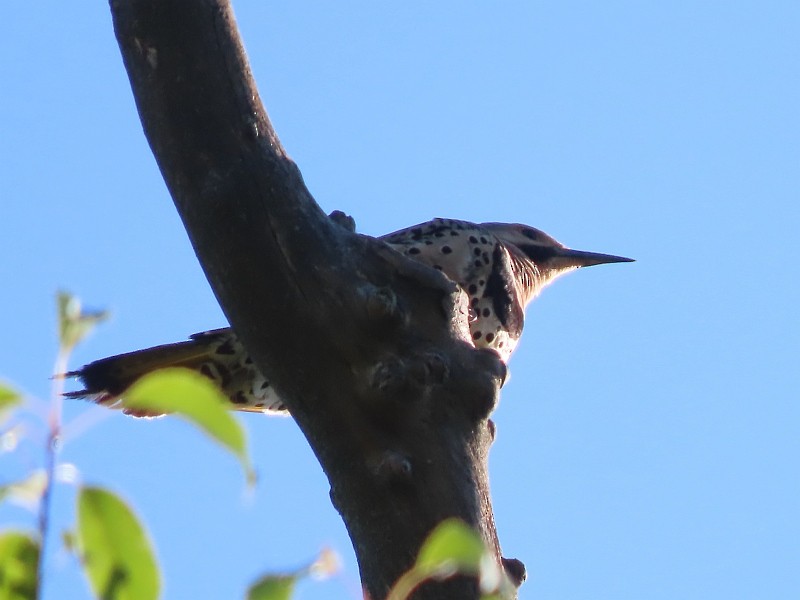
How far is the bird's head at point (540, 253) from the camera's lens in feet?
20.3

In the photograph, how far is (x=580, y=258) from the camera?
6.50 m

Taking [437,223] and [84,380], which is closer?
[84,380]

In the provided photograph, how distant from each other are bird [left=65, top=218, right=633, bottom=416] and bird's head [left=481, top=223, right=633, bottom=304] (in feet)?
1.40

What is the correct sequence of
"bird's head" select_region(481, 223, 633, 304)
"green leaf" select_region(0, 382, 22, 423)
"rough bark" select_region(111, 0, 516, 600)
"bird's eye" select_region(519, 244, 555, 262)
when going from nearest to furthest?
1. "green leaf" select_region(0, 382, 22, 423)
2. "rough bark" select_region(111, 0, 516, 600)
3. "bird's head" select_region(481, 223, 633, 304)
4. "bird's eye" select_region(519, 244, 555, 262)

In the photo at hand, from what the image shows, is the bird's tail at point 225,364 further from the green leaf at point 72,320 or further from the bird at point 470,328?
the green leaf at point 72,320

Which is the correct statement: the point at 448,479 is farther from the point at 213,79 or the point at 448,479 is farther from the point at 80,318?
the point at 80,318

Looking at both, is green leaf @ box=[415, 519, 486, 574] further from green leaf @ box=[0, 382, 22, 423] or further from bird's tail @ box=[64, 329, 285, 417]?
bird's tail @ box=[64, 329, 285, 417]

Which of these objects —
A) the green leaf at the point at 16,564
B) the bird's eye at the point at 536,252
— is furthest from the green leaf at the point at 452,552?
the bird's eye at the point at 536,252

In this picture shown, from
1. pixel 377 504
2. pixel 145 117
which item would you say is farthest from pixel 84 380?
pixel 377 504

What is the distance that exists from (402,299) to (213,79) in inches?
27.1

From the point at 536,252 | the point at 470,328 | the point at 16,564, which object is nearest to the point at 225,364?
the point at 470,328

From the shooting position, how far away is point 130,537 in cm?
121

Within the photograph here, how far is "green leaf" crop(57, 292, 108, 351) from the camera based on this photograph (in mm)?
1181

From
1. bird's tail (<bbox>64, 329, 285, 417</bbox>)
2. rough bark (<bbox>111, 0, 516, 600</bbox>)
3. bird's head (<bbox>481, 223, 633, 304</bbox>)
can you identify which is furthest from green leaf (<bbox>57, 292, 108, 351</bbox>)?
bird's head (<bbox>481, 223, 633, 304</bbox>)
